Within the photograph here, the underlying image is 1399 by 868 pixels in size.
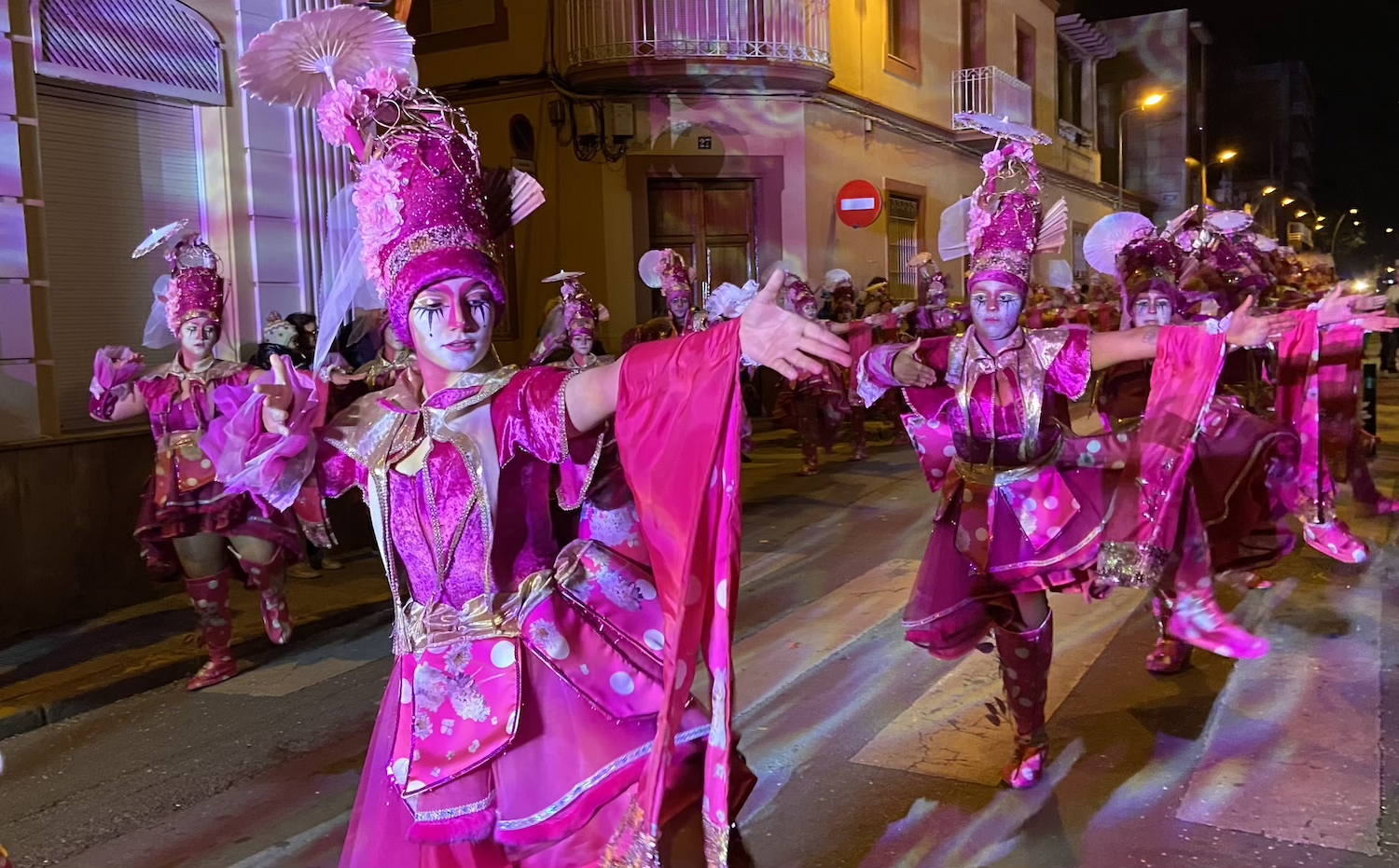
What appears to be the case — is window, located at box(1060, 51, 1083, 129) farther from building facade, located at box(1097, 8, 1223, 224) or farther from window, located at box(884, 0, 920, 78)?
window, located at box(884, 0, 920, 78)

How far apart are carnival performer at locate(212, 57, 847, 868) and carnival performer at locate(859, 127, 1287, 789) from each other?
1.99 meters

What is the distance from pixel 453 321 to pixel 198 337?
3824mm

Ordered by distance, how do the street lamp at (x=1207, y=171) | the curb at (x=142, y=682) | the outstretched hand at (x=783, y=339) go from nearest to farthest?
the outstretched hand at (x=783, y=339) → the curb at (x=142, y=682) → the street lamp at (x=1207, y=171)

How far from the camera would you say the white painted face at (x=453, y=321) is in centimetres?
265

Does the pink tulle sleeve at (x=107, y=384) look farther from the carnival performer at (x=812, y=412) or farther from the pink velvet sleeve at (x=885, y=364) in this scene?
the carnival performer at (x=812, y=412)

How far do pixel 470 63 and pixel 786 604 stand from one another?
1234 centimetres

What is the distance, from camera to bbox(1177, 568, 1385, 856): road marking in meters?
3.95

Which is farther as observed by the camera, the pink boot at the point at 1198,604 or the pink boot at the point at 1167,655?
the pink boot at the point at 1167,655

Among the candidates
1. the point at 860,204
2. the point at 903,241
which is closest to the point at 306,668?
the point at 860,204

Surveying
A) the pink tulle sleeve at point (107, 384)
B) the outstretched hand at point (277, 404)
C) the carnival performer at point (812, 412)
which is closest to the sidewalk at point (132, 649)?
the pink tulle sleeve at point (107, 384)

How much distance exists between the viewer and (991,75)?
22562mm

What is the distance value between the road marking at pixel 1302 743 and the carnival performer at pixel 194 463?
14.7 feet

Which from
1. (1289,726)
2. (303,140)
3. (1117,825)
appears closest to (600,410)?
(1117,825)

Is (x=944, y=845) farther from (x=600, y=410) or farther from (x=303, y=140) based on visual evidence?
(x=303, y=140)
